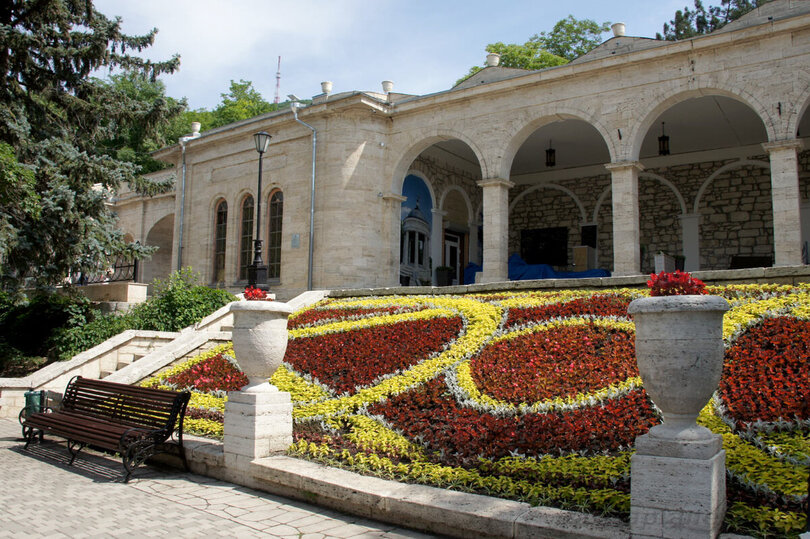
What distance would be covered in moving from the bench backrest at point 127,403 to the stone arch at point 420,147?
38.2ft

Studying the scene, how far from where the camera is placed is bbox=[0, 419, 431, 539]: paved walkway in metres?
4.77

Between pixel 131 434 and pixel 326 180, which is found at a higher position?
pixel 326 180

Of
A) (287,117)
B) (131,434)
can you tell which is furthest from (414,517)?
(287,117)

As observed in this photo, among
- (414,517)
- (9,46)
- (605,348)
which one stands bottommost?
(414,517)

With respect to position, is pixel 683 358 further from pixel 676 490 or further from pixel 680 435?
pixel 676 490

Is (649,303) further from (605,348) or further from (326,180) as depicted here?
(326,180)

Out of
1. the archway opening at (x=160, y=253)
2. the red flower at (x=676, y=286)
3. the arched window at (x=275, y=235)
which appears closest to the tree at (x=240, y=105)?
the archway opening at (x=160, y=253)

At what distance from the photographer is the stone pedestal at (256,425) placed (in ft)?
20.3

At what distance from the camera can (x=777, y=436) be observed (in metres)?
5.05

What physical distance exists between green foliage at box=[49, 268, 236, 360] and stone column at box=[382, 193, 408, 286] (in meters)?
5.36

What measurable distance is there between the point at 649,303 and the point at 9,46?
47.4ft

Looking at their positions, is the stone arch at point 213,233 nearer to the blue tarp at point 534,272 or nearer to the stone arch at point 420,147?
the stone arch at point 420,147

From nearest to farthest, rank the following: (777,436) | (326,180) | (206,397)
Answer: (777,436) < (206,397) < (326,180)

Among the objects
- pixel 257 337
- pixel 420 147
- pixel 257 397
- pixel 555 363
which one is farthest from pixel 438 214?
pixel 257 397
